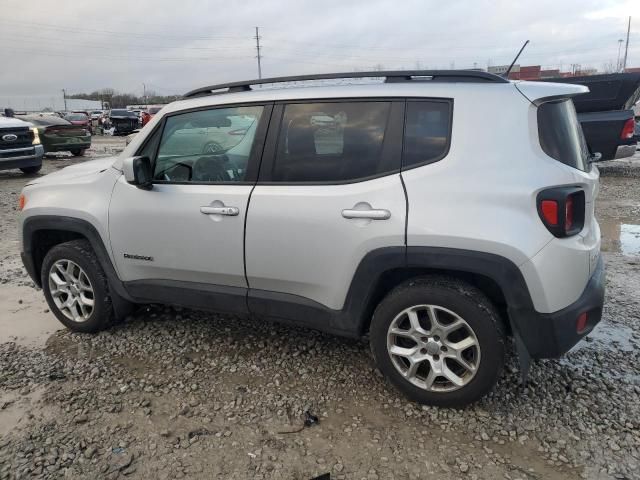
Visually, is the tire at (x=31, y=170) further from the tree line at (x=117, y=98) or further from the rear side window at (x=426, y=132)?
the tree line at (x=117, y=98)

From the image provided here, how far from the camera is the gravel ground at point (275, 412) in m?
2.52

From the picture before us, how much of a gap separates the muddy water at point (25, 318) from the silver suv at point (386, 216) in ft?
3.30

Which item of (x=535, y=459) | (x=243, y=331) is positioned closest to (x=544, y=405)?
(x=535, y=459)

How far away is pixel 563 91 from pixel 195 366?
2819mm

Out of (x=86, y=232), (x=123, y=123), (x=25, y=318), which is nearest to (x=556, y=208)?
(x=86, y=232)

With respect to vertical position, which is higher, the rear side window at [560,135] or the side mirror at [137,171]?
the rear side window at [560,135]

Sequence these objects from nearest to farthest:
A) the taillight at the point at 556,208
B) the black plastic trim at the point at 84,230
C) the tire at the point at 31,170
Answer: the taillight at the point at 556,208
the black plastic trim at the point at 84,230
the tire at the point at 31,170

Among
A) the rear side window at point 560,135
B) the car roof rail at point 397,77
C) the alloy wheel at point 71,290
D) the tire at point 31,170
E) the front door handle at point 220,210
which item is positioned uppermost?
the car roof rail at point 397,77

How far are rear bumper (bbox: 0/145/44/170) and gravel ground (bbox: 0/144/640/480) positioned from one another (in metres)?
8.83

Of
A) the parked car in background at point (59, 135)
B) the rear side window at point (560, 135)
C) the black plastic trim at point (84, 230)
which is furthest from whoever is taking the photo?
the parked car in background at point (59, 135)

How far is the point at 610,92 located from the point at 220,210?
1032cm

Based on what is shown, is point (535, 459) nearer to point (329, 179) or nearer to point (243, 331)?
point (329, 179)

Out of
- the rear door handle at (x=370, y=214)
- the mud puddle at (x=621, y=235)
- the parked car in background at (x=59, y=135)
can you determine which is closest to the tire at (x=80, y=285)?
the rear door handle at (x=370, y=214)

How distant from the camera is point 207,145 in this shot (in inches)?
142
